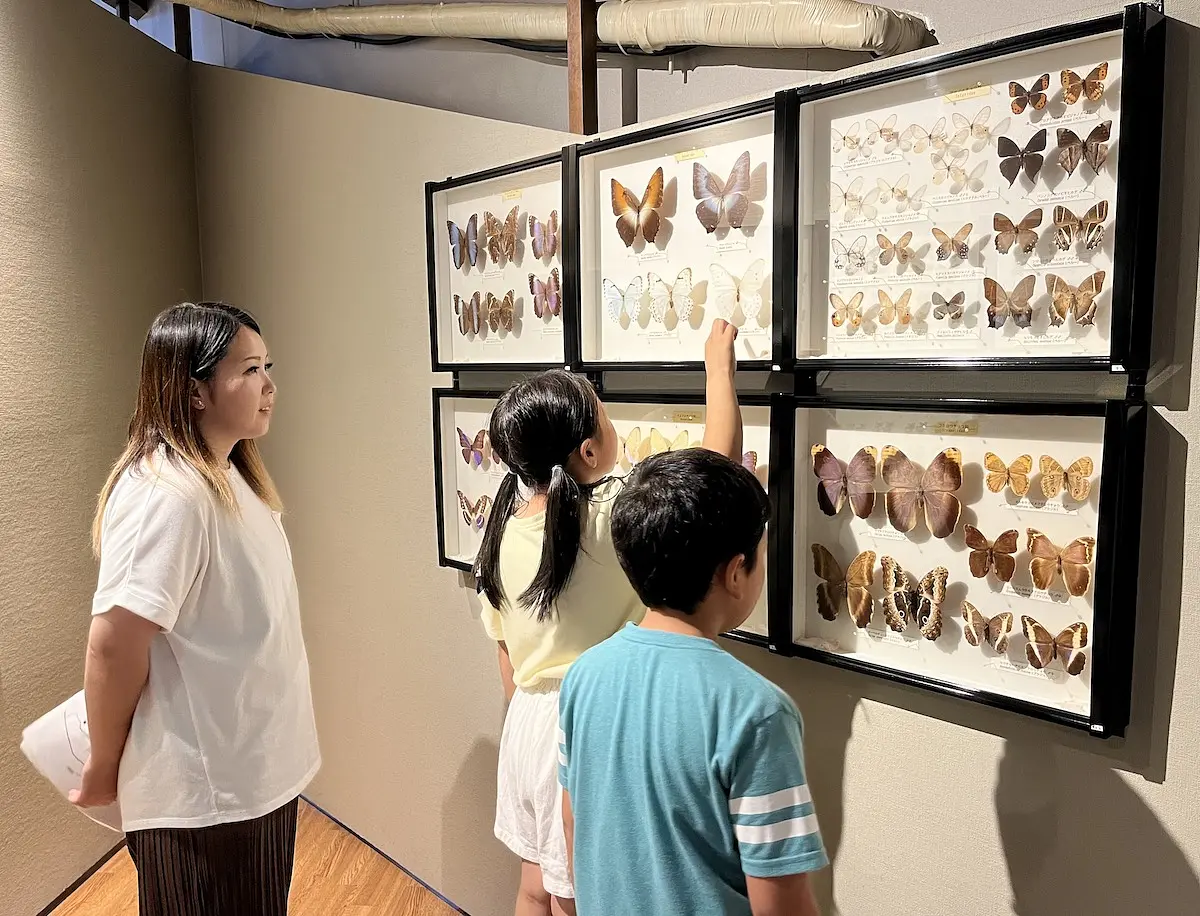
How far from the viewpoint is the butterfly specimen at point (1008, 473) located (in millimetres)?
1230

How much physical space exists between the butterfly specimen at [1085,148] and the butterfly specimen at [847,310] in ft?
1.07

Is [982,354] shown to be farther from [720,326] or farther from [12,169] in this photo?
[12,169]

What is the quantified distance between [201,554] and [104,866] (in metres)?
1.75

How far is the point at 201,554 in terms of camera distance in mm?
1431

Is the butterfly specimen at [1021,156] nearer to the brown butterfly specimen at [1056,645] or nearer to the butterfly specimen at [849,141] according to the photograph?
the butterfly specimen at [849,141]

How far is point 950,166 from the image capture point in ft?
4.15

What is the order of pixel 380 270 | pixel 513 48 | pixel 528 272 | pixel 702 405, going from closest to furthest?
pixel 702 405 → pixel 528 272 → pixel 513 48 → pixel 380 270

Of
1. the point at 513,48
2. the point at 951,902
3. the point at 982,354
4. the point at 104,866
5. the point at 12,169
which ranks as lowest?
the point at 104,866

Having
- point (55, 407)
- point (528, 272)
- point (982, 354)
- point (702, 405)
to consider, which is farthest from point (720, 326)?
point (55, 407)

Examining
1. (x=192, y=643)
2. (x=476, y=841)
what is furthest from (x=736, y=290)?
(x=476, y=841)

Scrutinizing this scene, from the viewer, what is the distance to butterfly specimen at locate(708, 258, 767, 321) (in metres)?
1.50

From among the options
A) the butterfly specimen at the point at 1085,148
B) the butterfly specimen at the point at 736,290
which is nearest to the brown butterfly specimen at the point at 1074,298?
the butterfly specimen at the point at 1085,148

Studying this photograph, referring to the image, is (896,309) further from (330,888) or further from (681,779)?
(330,888)

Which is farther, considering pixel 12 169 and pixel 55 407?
pixel 55 407
